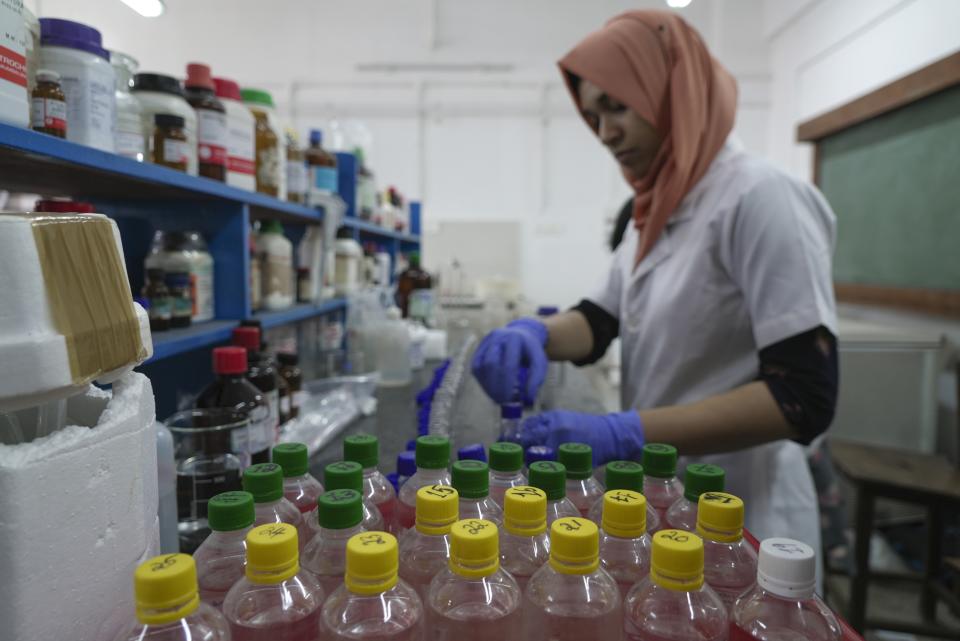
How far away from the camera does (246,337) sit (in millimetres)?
1188

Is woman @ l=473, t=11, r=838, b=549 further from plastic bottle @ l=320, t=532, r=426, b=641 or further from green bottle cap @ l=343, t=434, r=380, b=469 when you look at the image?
plastic bottle @ l=320, t=532, r=426, b=641

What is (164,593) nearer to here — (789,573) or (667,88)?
(789,573)

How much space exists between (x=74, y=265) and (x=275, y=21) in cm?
575

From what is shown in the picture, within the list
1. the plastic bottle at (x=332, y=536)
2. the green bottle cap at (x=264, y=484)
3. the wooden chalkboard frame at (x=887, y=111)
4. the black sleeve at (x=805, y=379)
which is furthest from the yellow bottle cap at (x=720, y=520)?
the wooden chalkboard frame at (x=887, y=111)

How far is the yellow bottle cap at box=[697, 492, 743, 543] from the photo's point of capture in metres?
0.56

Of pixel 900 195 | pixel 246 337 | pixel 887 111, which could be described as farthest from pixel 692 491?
pixel 887 111

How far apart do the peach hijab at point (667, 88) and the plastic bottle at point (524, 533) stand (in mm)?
1109

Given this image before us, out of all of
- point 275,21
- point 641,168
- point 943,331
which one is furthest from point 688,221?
point 275,21

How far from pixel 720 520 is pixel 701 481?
0.33 ft

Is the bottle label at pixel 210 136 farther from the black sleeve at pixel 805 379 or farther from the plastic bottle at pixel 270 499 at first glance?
the black sleeve at pixel 805 379

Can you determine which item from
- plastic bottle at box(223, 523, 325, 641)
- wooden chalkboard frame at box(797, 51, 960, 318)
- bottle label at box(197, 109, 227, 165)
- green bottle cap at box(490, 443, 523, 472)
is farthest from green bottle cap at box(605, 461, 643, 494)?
wooden chalkboard frame at box(797, 51, 960, 318)

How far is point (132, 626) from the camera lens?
433mm

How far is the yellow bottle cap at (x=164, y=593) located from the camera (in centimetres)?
39

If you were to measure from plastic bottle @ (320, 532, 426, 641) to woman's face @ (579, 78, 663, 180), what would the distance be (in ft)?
4.41
